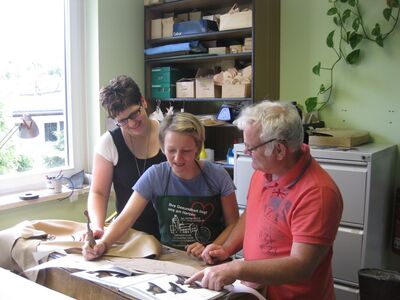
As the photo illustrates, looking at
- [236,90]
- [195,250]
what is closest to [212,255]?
[195,250]

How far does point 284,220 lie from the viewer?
1.31 m

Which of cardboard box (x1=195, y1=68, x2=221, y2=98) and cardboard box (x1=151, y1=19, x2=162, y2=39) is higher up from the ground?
cardboard box (x1=151, y1=19, x2=162, y2=39)

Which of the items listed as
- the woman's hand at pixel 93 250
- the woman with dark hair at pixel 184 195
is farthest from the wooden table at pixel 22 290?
the woman with dark hair at pixel 184 195

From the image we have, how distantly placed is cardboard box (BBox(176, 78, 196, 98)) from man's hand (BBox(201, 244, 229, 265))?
1.92 metres

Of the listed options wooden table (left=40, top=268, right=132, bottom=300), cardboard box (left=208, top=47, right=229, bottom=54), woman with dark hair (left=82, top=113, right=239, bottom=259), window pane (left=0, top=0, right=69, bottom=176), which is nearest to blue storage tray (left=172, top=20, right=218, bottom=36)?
cardboard box (left=208, top=47, right=229, bottom=54)

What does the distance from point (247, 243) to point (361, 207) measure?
1038mm

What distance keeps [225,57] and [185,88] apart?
0.39 metres

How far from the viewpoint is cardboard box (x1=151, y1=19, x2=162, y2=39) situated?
11.0 ft

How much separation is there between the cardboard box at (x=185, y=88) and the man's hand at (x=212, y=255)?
1.92 metres

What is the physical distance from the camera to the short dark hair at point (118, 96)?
5.89ft

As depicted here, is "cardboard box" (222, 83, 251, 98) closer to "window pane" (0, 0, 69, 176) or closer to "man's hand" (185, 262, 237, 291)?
"window pane" (0, 0, 69, 176)

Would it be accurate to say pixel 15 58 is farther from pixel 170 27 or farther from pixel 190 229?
pixel 190 229

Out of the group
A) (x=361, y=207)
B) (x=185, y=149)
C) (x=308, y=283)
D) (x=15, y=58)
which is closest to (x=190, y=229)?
(x=185, y=149)

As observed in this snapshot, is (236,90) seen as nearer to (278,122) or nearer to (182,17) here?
(182,17)
